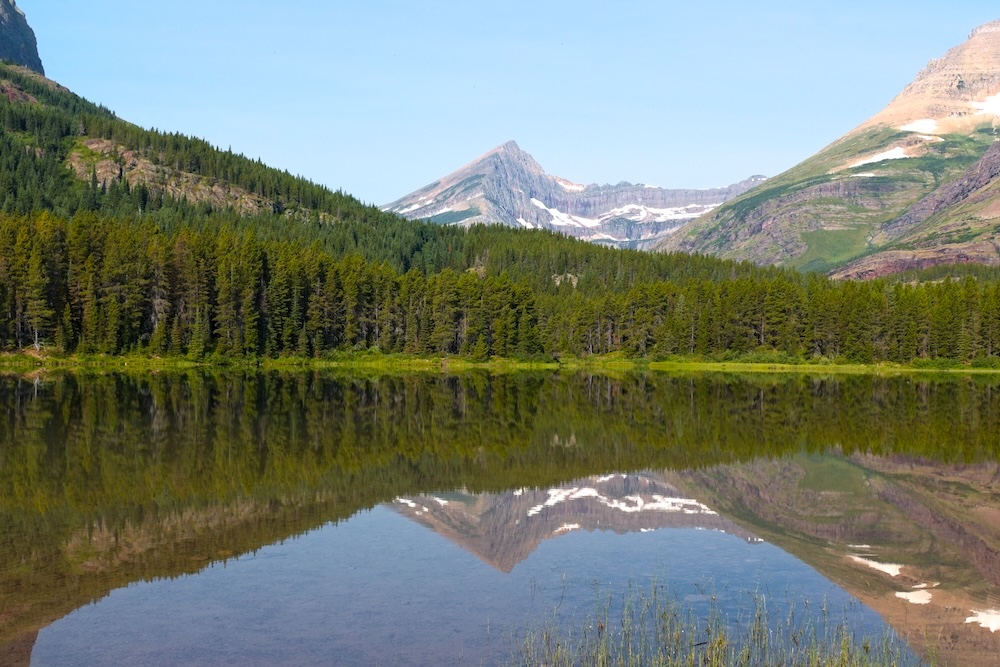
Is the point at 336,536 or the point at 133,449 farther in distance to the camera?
the point at 133,449

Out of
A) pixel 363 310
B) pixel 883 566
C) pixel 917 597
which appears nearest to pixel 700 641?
pixel 917 597

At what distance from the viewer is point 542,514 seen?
34.6m

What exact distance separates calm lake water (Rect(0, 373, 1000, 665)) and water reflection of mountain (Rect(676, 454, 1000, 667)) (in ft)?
0.46

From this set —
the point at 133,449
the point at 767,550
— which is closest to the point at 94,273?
the point at 133,449

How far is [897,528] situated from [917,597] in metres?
9.76

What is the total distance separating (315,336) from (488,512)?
129 meters

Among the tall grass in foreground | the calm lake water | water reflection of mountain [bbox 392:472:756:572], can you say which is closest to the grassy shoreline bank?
the calm lake water

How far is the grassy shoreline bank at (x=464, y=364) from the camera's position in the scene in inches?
5012

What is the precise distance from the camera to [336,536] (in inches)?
1189

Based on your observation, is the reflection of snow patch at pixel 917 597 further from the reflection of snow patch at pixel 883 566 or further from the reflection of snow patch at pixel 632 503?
the reflection of snow patch at pixel 632 503

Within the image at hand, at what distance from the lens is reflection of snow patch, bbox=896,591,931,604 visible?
79.6ft

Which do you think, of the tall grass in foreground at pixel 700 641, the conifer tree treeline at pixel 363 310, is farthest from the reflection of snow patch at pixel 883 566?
the conifer tree treeline at pixel 363 310

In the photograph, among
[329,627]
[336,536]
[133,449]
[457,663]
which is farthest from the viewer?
[133,449]

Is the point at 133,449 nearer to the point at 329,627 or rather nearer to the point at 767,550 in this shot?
the point at 329,627
